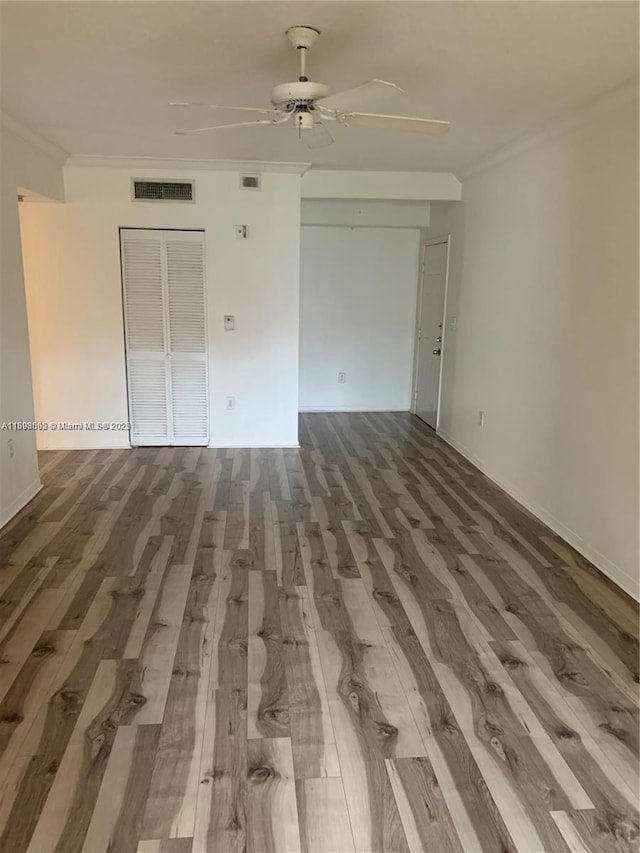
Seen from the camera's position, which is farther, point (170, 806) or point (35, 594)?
point (35, 594)

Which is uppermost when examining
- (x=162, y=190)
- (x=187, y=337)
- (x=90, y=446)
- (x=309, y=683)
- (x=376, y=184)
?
(x=376, y=184)

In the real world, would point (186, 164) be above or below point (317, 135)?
above

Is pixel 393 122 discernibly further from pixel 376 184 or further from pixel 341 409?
pixel 341 409

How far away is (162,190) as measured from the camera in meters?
5.12

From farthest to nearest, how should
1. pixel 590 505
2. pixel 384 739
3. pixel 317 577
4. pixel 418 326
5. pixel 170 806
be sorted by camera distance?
pixel 418 326, pixel 590 505, pixel 317 577, pixel 384 739, pixel 170 806

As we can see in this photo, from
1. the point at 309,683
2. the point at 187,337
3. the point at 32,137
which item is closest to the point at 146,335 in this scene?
the point at 187,337

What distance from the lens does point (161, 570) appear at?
322 cm

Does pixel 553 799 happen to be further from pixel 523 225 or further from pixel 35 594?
pixel 523 225

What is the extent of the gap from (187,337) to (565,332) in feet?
10.9

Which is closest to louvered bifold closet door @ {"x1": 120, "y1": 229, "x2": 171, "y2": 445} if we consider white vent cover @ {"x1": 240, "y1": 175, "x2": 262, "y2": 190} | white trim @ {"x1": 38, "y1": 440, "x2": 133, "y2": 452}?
white trim @ {"x1": 38, "y1": 440, "x2": 133, "y2": 452}

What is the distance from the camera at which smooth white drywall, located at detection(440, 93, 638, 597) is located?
308 cm

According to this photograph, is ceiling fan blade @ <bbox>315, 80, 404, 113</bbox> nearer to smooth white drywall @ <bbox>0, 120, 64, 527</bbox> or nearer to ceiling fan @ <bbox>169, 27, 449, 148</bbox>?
ceiling fan @ <bbox>169, 27, 449, 148</bbox>

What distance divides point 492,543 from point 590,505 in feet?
2.01

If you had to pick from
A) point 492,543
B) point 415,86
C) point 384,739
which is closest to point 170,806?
point 384,739
